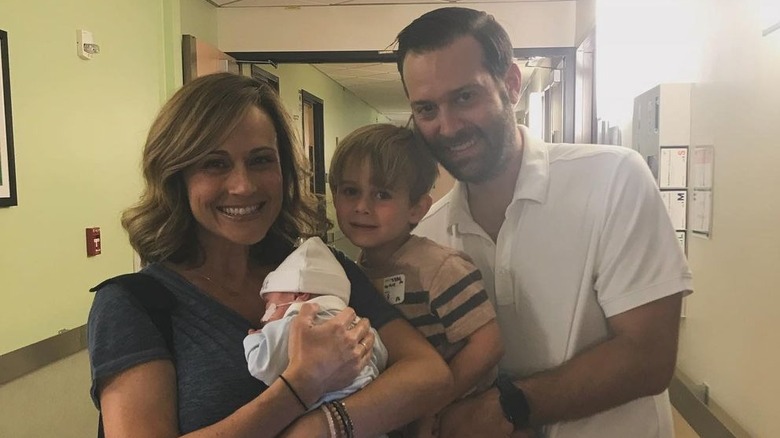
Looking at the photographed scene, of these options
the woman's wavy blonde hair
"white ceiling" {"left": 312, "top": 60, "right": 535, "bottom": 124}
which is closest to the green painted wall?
the woman's wavy blonde hair

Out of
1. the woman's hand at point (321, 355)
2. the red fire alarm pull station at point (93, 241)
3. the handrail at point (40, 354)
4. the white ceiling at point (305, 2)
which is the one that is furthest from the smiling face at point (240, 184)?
the white ceiling at point (305, 2)

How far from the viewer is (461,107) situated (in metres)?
1.17

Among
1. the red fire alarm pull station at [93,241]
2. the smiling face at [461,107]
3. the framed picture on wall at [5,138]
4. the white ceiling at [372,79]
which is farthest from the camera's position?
the white ceiling at [372,79]

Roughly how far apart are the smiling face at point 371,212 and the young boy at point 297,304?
0.12 m

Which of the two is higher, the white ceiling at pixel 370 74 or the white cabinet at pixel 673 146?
the white ceiling at pixel 370 74

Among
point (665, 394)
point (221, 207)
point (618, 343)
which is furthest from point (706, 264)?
point (221, 207)

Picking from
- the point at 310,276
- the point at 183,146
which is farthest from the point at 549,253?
the point at 183,146

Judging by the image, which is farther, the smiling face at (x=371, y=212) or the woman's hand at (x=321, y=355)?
the smiling face at (x=371, y=212)

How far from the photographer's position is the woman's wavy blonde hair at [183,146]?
107cm

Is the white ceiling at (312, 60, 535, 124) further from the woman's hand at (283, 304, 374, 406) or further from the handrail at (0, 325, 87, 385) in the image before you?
the woman's hand at (283, 304, 374, 406)

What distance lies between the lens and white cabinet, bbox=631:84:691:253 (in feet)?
9.49

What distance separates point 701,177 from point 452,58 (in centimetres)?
197

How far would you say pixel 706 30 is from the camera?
2.66 meters

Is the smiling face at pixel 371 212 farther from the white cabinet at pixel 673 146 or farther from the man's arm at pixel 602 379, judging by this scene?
the white cabinet at pixel 673 146
